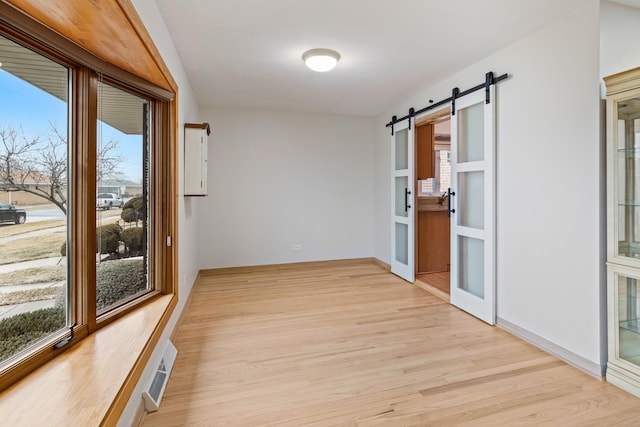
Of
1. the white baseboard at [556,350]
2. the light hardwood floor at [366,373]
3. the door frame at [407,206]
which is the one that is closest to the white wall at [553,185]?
the white baseboard at [556,350]

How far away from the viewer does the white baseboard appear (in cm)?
209

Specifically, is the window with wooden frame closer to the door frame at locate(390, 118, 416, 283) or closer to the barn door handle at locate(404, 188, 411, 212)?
the door frame at locate(390, 118, 416, 283)

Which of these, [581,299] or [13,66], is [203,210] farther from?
[581,299]

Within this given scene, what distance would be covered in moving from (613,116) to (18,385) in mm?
3608

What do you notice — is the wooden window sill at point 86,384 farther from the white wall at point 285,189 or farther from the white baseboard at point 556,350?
the white wall at point 285,189

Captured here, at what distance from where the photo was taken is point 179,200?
2867 mm

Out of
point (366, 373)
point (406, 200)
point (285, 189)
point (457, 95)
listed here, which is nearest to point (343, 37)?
point (457, 95)

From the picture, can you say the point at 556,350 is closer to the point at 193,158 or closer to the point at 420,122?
the point at 420,122

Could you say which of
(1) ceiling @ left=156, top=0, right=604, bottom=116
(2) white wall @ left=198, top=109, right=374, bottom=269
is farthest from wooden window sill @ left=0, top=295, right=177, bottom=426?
(2) white wall @ left=198, top=109, right=374, bottom=269

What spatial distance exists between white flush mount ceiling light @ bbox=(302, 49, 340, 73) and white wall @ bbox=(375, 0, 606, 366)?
1.54 metres

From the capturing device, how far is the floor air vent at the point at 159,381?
172 cm

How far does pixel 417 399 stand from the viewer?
1.87 meters

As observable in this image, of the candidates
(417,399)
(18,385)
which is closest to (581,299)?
(417,399)

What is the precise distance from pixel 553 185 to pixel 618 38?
106 centimetres
